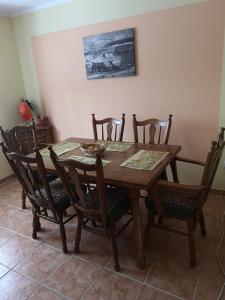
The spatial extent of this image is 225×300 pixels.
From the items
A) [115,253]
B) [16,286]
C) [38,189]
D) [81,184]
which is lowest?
[16,286]

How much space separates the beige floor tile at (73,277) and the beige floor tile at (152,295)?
1.27ft

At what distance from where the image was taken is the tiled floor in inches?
65.9

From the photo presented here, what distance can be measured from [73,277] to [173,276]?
744mm

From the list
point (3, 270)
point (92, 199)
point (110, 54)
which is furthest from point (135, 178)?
point (110, 54)

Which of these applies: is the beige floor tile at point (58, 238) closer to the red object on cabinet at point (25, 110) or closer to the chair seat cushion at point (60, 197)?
the chair seat cushion at point (60, 197)

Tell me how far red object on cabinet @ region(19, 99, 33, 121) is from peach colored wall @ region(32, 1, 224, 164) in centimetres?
50

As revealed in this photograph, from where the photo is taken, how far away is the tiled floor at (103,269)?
167cm

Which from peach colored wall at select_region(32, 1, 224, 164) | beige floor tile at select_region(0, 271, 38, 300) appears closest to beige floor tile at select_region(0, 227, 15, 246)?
beige floor tile at select_region(0, 271, 38, 300)

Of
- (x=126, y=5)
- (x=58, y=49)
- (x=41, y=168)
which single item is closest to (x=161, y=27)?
(x=126, y=5)

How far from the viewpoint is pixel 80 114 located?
345cm

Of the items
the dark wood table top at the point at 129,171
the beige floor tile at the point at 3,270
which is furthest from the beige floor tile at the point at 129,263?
the beige floor tile at the point at 3,270

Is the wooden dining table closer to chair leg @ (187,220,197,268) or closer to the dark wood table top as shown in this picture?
the dark wood table top

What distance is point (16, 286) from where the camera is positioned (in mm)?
1797

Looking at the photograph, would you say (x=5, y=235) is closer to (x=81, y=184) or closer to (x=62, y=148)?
(x=62, y=148)
